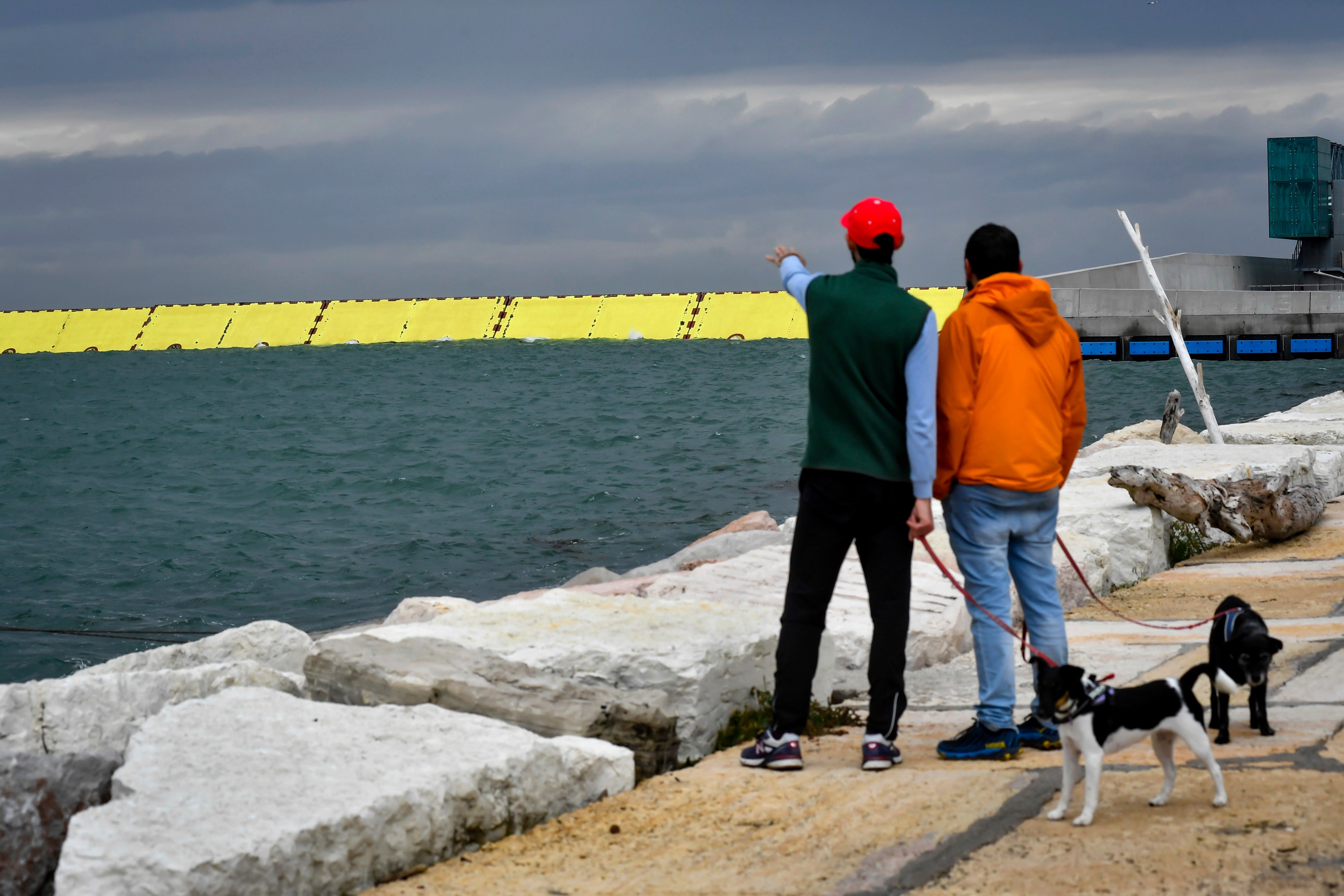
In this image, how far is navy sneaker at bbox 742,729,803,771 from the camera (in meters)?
3.82

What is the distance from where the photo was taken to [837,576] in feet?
12.5

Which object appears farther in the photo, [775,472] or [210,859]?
[775,472]

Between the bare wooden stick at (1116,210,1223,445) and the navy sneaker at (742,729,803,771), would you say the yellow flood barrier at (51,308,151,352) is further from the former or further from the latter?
the navy sneaker at (742,729,803,771)

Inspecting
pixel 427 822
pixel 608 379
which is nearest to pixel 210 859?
pixel 427 822

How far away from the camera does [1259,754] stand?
3621mm

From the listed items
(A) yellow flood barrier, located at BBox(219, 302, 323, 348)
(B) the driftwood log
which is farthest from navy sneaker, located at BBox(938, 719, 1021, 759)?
(A) yellow flood barrier, located at BBox(219, 302, 323, 348)

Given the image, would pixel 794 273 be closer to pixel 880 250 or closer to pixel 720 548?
pixel 880 250

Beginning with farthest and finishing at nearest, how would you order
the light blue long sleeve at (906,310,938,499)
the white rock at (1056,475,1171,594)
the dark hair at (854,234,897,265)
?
the white rock at (1056,475,1171,594)
the dark hair at (854,234,897,265)
the light blue long sleeve at (906,310,938,499)

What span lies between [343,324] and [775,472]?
52366 millimetres

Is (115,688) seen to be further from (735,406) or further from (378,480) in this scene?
(735,406)

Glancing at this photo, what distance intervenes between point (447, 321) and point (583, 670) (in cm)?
6683

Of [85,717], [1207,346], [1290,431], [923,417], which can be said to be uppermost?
[1207,346]

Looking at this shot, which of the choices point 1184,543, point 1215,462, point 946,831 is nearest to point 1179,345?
point 1215,462

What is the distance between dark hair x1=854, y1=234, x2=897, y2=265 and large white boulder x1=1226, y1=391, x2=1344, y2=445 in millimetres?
8284
